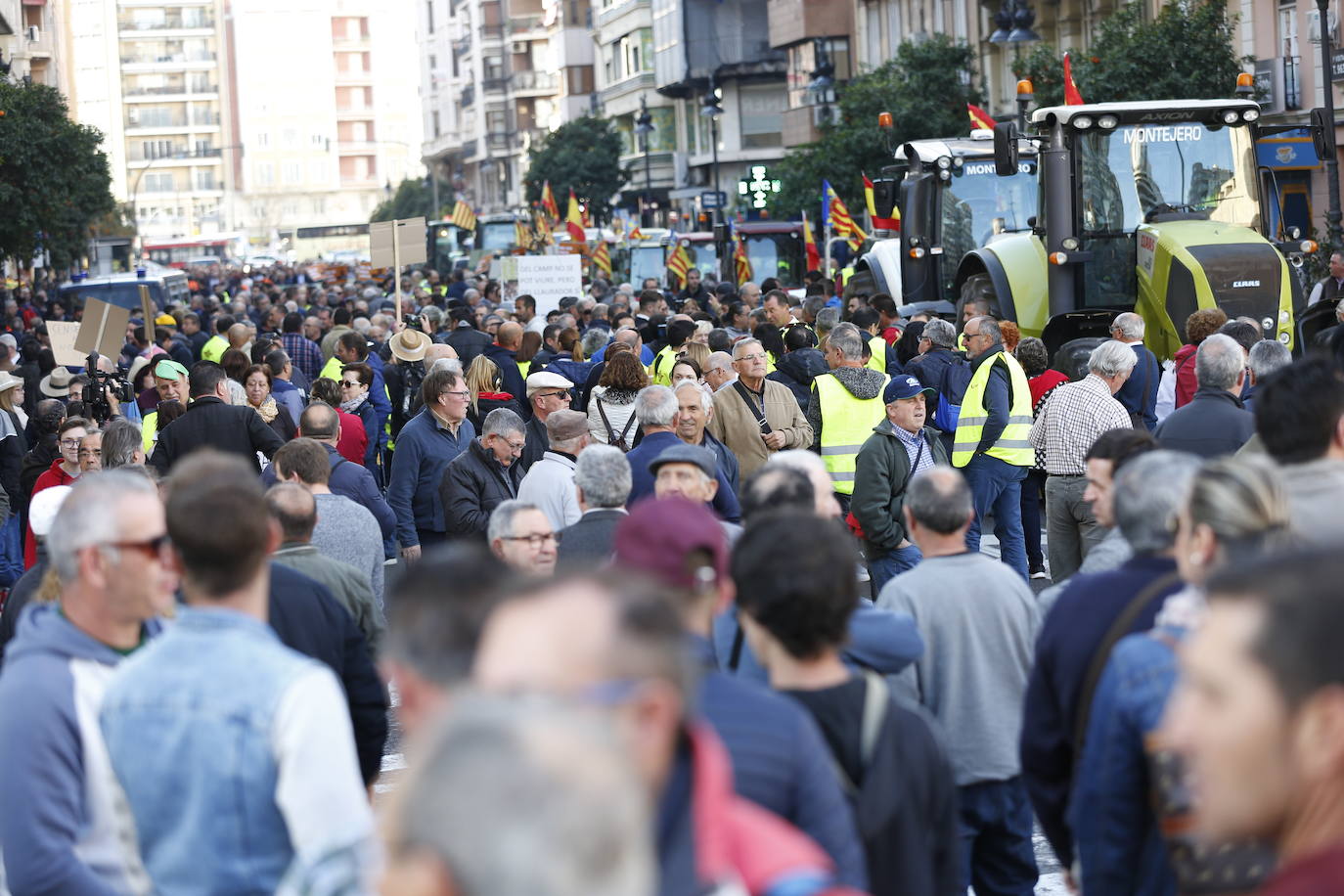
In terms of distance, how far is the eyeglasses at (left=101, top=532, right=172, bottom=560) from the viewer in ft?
13.2

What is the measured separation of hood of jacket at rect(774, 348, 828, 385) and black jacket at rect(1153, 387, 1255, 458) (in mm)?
3508

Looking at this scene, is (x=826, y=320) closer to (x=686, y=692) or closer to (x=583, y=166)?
(x=686, y=692)

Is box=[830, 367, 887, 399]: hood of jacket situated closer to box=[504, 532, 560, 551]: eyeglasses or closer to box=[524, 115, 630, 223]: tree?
box=[504, 532, 560, 551]: eyeglasses

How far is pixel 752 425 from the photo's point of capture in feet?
34.3

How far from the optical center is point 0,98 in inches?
1164

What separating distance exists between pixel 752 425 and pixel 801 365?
1.61 metres

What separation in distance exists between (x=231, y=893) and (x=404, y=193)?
12145cm

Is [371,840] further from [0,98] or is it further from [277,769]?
[0,98]

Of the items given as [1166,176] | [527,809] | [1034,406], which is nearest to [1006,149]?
[1166,176]

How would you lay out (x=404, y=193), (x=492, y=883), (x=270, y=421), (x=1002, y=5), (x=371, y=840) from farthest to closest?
(x=404, y=193) → (x=1002, y=5) → (x=270, y=421) → (x=371, y=840) → (x=492, y=883)

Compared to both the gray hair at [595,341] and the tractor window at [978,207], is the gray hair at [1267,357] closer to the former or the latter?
the gray hair at [595,341]

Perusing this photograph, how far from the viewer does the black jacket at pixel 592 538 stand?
6641mm

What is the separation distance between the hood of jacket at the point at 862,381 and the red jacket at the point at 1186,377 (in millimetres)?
2252

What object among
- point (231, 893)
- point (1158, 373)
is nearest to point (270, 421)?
point (1158, 373)
